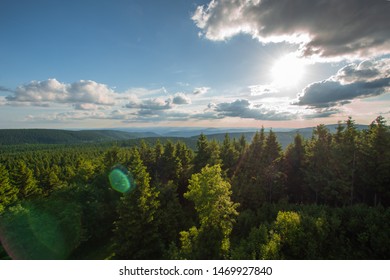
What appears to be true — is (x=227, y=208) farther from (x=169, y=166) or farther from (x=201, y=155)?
(x=169, y=166)

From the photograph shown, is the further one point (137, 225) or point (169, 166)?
point (169, 166)

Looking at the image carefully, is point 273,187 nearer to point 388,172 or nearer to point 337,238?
point 388,172

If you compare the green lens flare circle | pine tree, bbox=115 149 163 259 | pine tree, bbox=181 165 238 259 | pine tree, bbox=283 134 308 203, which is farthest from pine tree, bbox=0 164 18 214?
pine tree, bbox=283 134 308 203

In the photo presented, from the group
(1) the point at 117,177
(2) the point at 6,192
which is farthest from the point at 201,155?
(2) the point at 6,192

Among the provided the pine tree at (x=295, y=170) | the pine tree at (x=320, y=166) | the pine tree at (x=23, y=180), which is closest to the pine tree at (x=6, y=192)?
the pine tree at (x=23, y=180)

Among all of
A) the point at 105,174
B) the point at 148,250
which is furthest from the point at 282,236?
the point at 105,174

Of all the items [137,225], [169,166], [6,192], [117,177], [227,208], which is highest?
[227,208]

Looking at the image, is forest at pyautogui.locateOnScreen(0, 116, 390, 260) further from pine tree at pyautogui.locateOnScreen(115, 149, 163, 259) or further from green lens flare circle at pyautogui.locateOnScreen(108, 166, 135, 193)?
green lens flare circle at pyautogui.locateOnScreen(108, 166, 135, 193)

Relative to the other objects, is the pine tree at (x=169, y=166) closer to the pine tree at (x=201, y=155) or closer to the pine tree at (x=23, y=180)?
the pine tree at (x=201, y=155)

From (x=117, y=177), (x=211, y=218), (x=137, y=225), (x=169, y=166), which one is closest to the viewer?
(x=211, y=218)

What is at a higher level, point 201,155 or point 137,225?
point 201,155
